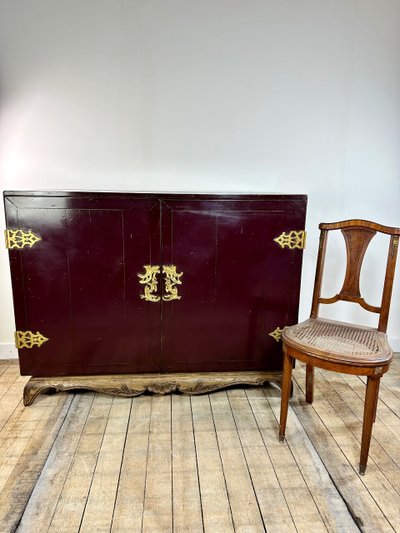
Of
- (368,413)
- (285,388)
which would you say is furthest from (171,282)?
(368,413)

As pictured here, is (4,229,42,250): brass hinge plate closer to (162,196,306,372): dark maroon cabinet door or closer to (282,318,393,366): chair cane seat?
(162,196,306,372): dark maroon cabinet door

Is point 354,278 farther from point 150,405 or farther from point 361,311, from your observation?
point 150,405

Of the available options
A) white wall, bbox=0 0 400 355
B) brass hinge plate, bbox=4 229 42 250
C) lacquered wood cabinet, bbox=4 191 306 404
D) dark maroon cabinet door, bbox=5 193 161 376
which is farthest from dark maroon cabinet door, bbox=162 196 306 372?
brass hinge plate, bbox=4 229 42 250

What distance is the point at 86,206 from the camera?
5.83ft

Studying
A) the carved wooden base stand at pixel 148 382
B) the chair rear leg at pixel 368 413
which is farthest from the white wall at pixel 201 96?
the chair rear leg at pixel 368 413

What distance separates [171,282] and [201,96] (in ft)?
3.90

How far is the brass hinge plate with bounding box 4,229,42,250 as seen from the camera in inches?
69.6

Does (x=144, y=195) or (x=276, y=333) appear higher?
(x=144, y=195)

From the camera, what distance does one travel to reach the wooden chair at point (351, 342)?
4.76ft

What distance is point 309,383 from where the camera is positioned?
1974 millimetres

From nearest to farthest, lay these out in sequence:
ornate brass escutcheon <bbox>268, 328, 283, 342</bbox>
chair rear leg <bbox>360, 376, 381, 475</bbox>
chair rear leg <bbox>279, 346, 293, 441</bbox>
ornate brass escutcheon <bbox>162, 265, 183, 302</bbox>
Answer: chair rear leg <bbox>360, 376, 381, 475</bbox> → chair rear leg <bbox>279, 346, 293, 441</bbox> → ornate brass escutcheon <bbox>162, 265, 183, 302</bbox> → ornate brass escutcheon <bbox>268, 328, 283, 342</bbox>

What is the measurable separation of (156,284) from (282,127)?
130 centimetres

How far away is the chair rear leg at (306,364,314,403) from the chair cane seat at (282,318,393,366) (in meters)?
0.29

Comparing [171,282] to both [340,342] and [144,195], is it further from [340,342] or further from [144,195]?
[340,342]
